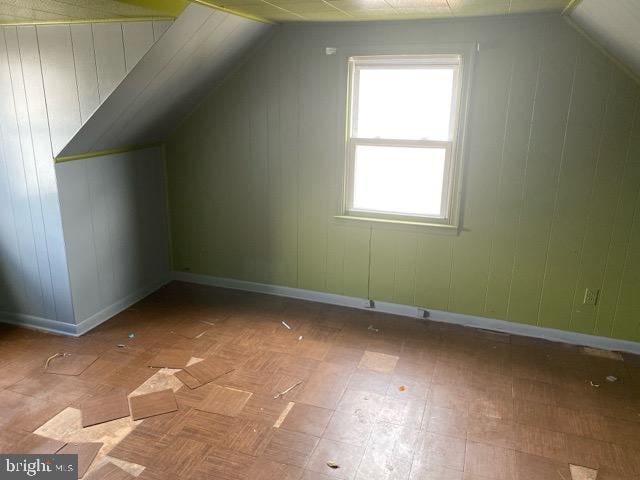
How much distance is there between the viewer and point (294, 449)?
7.23ft

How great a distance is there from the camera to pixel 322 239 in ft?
12.0

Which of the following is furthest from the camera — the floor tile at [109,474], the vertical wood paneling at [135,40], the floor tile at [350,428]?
the vertical wood paneling at [135,40]

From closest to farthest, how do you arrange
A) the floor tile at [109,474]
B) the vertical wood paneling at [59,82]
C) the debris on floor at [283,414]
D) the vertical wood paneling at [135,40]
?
1. the floor tile at [109,474]
2. the debris on floor at [283,414]
3. the vertical wood paneling at [135,40]
4. the vertical wood paneling at [59,82]

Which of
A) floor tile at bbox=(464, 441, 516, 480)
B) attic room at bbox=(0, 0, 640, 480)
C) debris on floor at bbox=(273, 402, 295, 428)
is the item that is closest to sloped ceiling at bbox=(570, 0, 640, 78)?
attic room at bbox=(0, 0, 640, 480)

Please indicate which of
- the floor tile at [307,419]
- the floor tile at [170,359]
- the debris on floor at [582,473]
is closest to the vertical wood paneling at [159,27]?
the floor tile at [170,359]

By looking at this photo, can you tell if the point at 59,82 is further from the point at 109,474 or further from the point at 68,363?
the point at 109,474

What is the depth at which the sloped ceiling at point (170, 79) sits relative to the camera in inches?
102

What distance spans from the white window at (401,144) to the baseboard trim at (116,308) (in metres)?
1.74

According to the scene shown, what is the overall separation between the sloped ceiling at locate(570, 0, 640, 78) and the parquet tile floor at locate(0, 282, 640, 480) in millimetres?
1795

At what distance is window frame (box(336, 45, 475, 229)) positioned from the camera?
301 cm

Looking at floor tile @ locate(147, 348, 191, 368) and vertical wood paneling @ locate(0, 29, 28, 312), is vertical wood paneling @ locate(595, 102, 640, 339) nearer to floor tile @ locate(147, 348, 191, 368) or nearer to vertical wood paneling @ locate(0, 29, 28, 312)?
floor tile @ locate(147, 348, 191, 368)

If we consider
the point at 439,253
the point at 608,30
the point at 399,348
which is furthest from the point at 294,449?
the point at 608,30

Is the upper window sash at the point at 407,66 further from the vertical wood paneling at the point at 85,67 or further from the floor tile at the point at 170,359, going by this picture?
the floor tile at the point at 170,359

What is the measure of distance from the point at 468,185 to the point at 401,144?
525 millimetres
